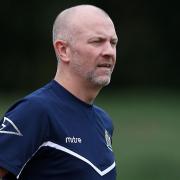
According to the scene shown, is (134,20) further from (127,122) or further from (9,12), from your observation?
(127,122)

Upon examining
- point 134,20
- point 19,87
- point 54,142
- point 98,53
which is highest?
point 98,53

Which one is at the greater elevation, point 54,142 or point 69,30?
point 69,30

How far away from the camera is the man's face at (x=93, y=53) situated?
3.96m

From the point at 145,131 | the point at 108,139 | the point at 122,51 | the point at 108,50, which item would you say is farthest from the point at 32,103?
the point at 122,51

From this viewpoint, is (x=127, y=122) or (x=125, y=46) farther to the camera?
(x=125, y=46)

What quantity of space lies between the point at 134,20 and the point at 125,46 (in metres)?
1.12

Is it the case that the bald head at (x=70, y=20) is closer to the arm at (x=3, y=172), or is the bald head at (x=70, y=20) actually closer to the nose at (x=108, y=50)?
the nose at (x=108, y=50)

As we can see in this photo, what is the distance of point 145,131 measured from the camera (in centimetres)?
1516

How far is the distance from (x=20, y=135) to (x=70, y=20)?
26.8 inches

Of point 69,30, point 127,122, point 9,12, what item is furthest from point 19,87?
point 69,30

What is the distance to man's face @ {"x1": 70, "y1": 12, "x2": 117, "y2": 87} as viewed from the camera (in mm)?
3955

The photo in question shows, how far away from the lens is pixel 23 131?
3.70 m

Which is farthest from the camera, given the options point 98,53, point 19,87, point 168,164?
point 19,87

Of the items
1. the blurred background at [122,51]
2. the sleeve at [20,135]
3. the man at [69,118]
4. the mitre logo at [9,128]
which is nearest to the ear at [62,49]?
the man at [69,118]
